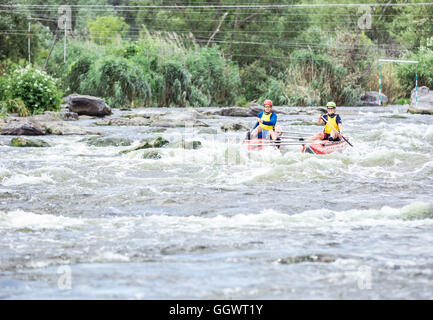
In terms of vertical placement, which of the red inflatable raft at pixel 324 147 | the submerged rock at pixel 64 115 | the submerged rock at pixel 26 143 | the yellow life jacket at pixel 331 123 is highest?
the yellow life jacket at pixel 331 123

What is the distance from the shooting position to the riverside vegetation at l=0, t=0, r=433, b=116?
29297 mm

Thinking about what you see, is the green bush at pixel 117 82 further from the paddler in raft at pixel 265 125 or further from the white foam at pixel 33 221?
the white foam at pixel 33 221

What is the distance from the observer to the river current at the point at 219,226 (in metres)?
5.44

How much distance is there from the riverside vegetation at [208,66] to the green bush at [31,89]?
0.03 metres

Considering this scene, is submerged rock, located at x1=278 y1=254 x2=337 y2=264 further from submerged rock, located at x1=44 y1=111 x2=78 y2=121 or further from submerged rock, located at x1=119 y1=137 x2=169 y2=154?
submerged rock, located at x1=44 y1=111 x2=78 y2=121

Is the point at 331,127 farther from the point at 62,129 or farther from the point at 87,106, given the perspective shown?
the point at 87,106

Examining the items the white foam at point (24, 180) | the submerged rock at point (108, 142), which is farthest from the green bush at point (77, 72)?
the white foam at point (24, 180)

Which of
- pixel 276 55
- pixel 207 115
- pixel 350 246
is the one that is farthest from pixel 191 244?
pixel 276 55

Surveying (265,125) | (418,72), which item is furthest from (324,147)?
(418,72)

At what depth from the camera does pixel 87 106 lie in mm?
25125

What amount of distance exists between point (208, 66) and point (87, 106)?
9480 mm

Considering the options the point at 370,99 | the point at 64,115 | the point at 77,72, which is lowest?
the point at 370,99
